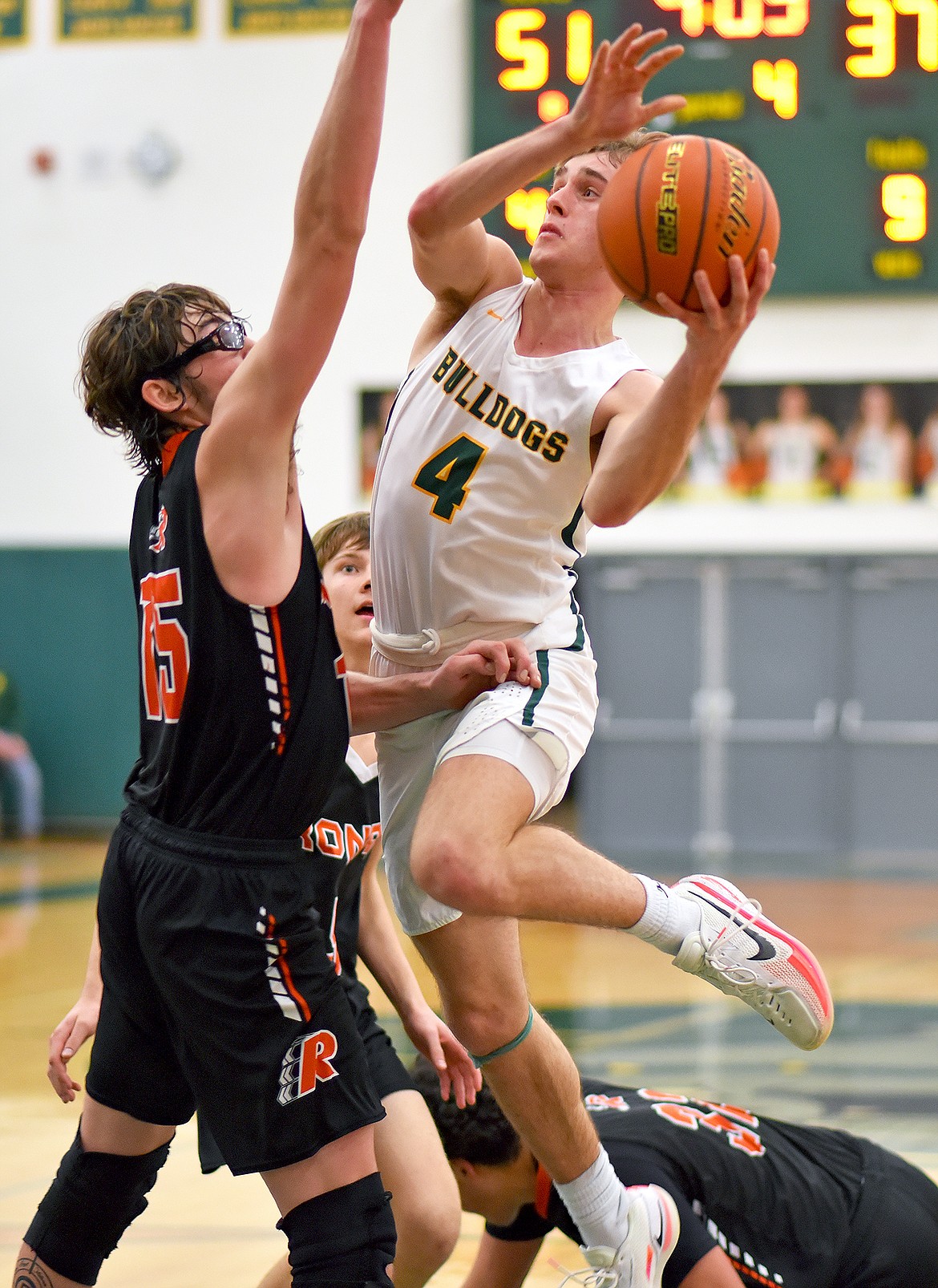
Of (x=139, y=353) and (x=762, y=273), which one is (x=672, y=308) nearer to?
(x=762, y=273)

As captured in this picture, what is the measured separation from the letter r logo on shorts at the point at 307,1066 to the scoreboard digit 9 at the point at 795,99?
8.46 meters

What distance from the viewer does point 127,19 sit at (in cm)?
1285

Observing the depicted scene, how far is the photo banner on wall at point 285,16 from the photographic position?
12438mm

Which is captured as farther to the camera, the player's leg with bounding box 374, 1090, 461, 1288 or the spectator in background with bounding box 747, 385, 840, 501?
the spectator in background with bounding box 747, 385, 840, 501

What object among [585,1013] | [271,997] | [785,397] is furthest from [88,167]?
[271,997]

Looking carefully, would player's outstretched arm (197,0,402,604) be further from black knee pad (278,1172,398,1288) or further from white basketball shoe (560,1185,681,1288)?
white basketball shoe (560,1185,681,1288)


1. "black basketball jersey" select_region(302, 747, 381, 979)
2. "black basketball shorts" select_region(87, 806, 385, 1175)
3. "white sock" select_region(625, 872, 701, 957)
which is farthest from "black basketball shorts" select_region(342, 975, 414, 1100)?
"black basketball shorts" select_region(87, 806, 385, 1175)

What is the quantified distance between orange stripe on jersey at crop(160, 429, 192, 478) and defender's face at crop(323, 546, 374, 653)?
46.9 inches

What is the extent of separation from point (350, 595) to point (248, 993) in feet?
5.19

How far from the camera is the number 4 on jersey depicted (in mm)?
3287

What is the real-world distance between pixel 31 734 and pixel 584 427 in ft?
35.1

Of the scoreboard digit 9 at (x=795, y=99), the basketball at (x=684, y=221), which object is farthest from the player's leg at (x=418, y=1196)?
the scoreboard digit 9 at (x=795, y=99)

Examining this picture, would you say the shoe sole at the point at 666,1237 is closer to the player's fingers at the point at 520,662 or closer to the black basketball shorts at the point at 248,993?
the black basketball shorts at the point at 248,993

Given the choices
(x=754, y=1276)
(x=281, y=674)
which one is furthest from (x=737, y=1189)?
(x=281, y=674)
